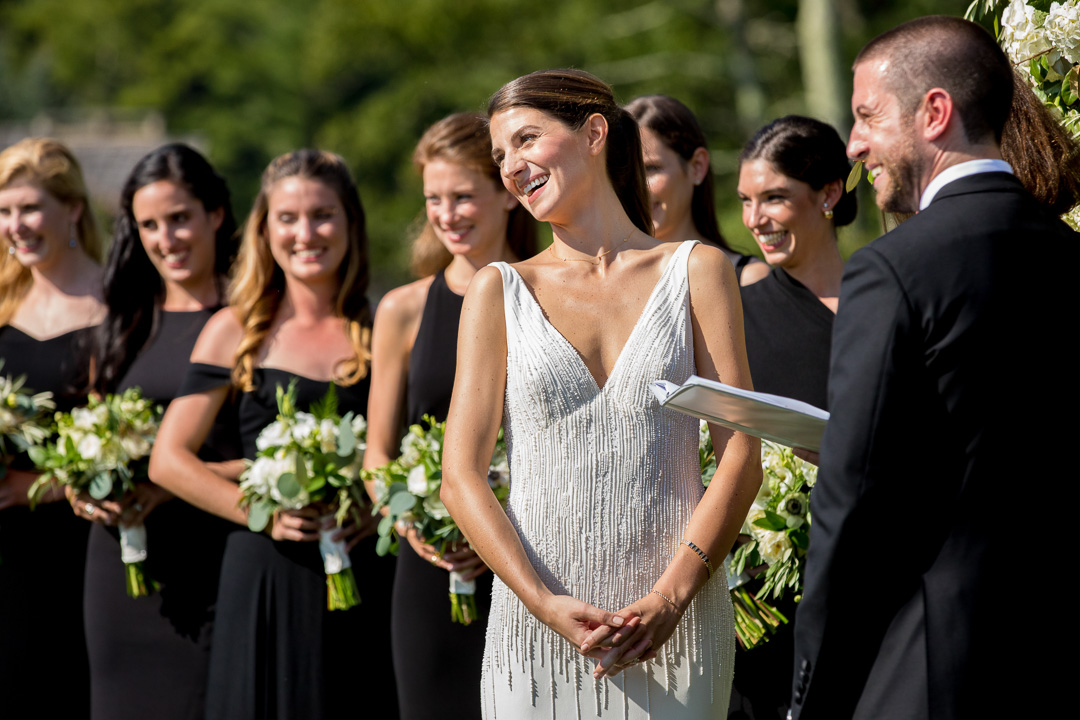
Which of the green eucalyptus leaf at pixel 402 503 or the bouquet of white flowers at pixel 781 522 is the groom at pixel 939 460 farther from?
the green eucalyptus leaf at pixel 402 503

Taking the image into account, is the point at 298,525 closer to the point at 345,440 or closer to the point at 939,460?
the point at 345,440

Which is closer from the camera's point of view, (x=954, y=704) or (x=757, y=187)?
(x=954, y=704)

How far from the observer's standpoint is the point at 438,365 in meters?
4.57

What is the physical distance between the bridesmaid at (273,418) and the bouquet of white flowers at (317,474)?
0.28ft

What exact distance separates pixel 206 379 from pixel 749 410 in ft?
10.1

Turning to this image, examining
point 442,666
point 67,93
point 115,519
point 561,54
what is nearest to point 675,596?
point 442,666

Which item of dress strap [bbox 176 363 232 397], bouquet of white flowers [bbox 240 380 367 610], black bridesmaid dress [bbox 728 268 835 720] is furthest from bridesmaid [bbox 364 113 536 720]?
black bridesmaid dress [bbox 728 268 835 720]

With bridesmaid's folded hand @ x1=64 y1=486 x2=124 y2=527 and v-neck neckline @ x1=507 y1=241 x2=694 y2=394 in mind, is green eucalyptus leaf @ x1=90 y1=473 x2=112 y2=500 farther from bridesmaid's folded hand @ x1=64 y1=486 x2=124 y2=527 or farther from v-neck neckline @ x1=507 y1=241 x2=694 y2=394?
v-neck neckline @ x1=507 y1=241 x2=694 y2=394

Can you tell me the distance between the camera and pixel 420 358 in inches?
181

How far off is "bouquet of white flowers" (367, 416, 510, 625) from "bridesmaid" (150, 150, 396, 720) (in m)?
0.51

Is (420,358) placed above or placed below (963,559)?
above

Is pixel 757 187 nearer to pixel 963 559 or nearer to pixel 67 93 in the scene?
pixel 963 559

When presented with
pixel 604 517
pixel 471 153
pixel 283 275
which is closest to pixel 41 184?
pixel 283 275

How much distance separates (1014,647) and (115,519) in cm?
402
